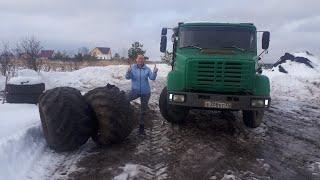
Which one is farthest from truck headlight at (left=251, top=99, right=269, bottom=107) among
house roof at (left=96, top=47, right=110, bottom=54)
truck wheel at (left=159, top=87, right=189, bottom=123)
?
house roof at (left=96, top=47, right=110, bottom=54)

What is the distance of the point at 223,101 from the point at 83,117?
304 centimetres

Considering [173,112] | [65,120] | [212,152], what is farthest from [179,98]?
[65,120]

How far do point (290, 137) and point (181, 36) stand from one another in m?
3.45

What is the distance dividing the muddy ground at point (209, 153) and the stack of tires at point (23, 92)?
3.04m

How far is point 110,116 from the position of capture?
8.83 m

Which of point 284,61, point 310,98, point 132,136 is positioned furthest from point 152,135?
point 284,61

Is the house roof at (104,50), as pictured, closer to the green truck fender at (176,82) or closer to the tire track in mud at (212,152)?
the tire track in mud at (212,152)

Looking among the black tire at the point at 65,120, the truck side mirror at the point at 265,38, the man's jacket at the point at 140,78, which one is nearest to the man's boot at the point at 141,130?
the man's jacket at the point at 140,78

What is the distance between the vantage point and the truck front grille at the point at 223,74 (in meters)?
10.3

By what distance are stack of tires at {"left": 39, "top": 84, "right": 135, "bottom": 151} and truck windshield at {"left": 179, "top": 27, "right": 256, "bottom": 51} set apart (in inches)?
117

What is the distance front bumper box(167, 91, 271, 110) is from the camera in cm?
1013

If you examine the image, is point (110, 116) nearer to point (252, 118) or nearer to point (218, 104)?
point (218, 104)

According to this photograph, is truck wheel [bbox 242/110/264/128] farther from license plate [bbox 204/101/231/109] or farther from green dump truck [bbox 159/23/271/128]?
license plate [bbox 204/101/231/109]

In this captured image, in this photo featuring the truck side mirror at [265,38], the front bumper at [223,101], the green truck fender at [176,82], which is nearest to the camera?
the front bumper at [223,101]
